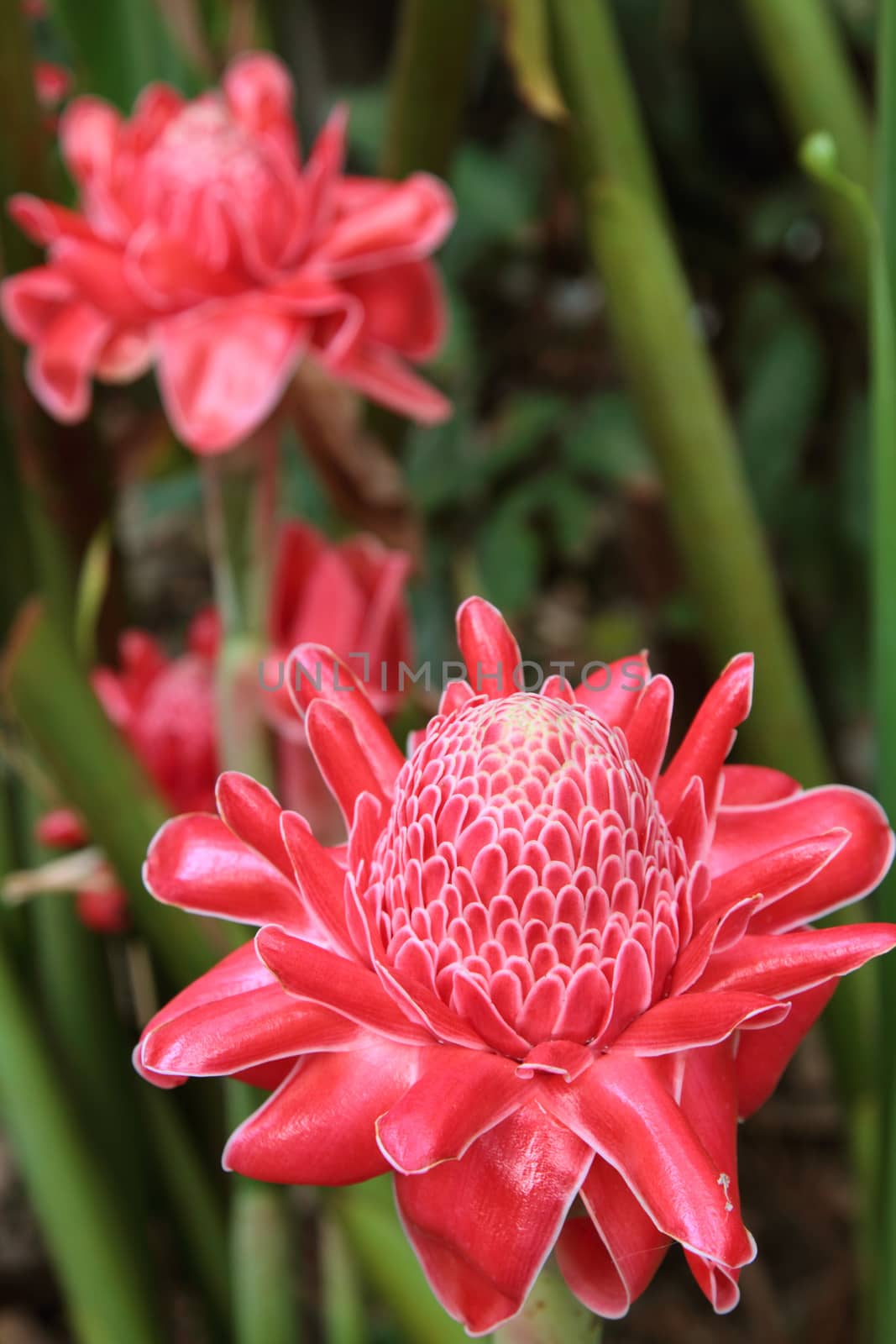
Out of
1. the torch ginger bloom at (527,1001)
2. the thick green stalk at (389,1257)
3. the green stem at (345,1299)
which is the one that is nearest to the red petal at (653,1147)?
the torch ginger bloom at (527,1001)

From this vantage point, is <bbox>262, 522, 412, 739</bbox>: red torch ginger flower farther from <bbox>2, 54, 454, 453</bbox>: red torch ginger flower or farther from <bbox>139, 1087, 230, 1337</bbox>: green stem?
<bbox>139, 1087, 230, 1337</bbox>: green stem

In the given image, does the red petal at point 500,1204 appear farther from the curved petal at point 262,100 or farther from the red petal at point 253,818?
the curved petal at point 262,100

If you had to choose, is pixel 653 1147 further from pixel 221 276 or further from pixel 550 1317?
pixel 221 276

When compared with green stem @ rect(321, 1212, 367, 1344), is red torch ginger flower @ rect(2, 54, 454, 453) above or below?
above

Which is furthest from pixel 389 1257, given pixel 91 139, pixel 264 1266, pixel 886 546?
pixel 91 139

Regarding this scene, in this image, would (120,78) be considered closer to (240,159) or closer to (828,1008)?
(240,159)

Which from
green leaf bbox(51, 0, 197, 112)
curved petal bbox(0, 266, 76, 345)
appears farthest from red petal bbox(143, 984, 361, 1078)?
green leaf bbox(51, 0, 197, 112)

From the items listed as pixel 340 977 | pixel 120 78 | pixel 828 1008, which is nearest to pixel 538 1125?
pixel 340 977
